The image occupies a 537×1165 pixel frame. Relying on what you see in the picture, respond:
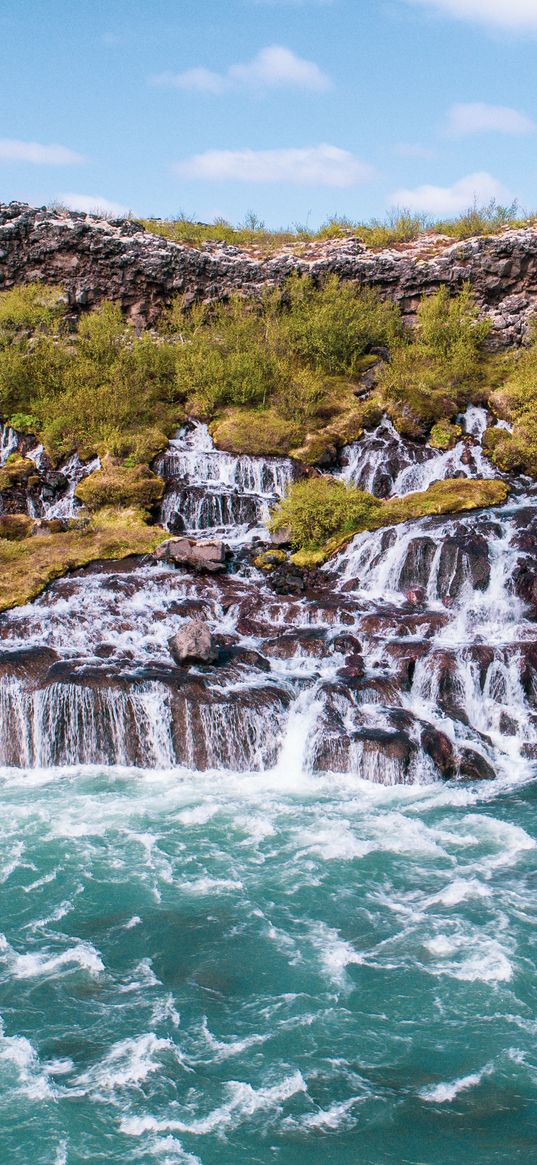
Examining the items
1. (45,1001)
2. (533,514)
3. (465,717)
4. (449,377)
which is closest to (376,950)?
(45,1001)

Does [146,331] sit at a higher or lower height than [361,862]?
higher

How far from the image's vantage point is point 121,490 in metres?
25.9

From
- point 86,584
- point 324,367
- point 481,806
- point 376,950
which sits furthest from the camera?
point 324,367

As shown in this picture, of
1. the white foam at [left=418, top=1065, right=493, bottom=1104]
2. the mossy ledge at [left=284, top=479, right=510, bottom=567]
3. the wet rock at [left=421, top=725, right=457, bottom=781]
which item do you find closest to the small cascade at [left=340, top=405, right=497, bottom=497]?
the mossy ledge at [left=284, top=479, right=510, bottom=567]

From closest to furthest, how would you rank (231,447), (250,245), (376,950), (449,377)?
(376,950)
(231,447)
(449,377)
(250,245)

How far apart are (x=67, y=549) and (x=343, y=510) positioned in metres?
7.83

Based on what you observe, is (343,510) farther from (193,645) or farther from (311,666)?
(193,645)

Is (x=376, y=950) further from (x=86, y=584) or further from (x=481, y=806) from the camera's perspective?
(x=86, y=584)

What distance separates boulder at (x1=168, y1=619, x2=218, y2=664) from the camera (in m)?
17.4

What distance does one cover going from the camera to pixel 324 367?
33.8m

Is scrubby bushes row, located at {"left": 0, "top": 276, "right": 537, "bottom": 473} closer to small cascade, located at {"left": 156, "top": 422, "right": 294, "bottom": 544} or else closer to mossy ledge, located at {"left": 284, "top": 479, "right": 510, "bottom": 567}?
small cascade, located at {"left": 156, "top": 422, "right": 294, "bottom": 544}

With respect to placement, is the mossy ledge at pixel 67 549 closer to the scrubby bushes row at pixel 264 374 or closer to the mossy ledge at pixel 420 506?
the scrubby bushes row at pixel 264 374

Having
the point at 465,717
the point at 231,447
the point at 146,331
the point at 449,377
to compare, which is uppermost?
the point at 146,331

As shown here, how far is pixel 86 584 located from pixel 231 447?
355 inches
